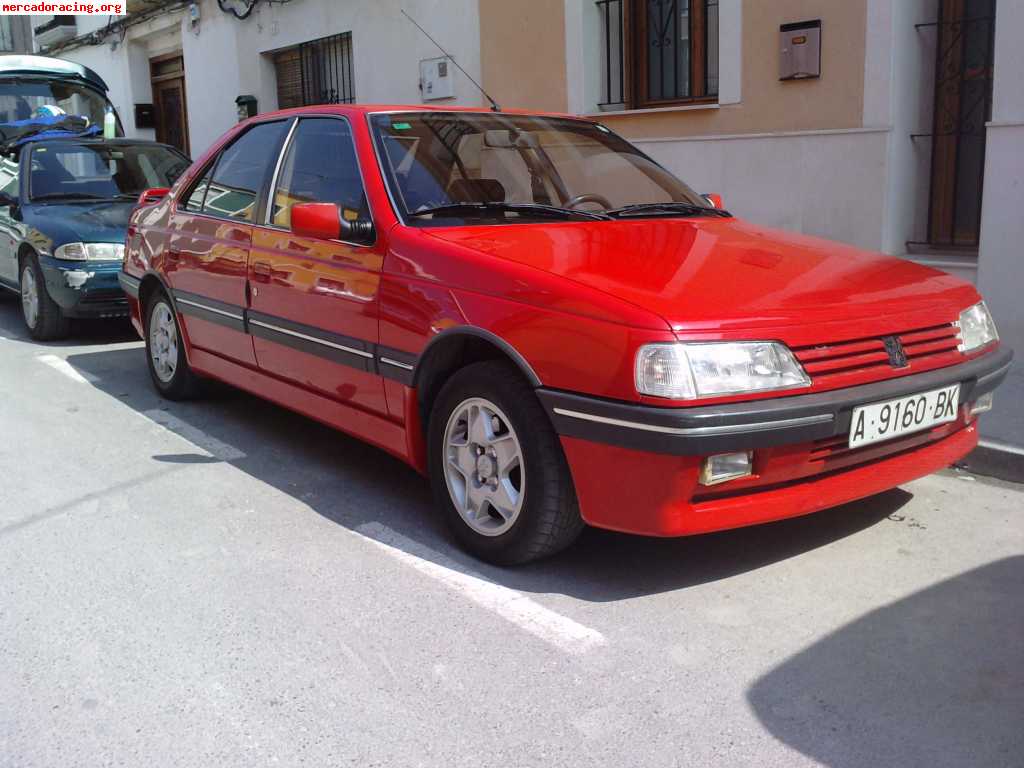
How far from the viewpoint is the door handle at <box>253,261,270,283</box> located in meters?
4.95

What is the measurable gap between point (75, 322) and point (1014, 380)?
7.12 m

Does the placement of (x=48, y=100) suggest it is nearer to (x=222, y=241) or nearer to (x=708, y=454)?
(x=222, y=241)

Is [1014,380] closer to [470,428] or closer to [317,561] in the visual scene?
[470,428]

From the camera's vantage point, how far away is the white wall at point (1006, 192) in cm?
676

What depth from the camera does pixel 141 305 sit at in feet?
21.4

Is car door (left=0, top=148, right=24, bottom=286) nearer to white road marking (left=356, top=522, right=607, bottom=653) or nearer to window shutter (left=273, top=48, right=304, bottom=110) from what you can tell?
window shutter (left=273, top=48, right=304, bottom=110)

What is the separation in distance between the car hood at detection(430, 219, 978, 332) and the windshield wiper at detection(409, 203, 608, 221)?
10 centimetres

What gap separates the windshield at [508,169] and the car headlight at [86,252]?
429cm

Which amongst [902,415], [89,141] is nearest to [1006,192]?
[902,415]

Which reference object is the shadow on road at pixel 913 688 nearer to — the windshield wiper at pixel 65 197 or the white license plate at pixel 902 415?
the white license plate at pixel 902 415

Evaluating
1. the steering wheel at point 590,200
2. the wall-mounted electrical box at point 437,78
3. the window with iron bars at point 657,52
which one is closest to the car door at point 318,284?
the steering wheel at point 590,200

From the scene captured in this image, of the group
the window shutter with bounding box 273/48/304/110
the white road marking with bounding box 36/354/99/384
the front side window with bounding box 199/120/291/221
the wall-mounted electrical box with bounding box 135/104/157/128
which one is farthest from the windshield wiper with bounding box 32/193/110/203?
the wall-mounted electrical box with bounding box 135/104/157/128

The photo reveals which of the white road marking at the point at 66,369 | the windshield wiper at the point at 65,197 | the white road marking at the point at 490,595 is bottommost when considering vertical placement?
the white road marking at the point at 490,595

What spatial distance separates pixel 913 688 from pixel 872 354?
1.08m
